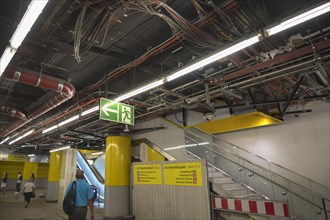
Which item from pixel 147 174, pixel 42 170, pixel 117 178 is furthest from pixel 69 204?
pixel 42 170

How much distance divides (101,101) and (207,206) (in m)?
3.65

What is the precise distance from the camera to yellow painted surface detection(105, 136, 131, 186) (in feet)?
26.9

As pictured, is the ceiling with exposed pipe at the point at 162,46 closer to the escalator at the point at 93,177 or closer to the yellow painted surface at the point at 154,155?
the yellow painted surface at the point at 154,155

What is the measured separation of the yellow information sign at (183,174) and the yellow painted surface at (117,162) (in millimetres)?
2532

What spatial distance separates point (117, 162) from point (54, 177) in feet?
22.0

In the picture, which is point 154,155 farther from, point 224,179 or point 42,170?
point 42,170

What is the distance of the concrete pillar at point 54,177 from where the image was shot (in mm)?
12266

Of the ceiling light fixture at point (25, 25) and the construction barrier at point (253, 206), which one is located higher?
the ceiling light fixture at point (25, 25)

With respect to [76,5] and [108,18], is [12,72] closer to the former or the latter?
[76,5]

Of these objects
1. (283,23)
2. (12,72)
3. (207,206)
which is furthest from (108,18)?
(207,206)

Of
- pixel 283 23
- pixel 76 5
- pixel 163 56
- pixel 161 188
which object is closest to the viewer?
pixel 283 23

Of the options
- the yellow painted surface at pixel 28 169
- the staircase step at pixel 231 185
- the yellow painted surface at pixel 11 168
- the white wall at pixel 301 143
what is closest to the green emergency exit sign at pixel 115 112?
the staircase step at pixel 231 185

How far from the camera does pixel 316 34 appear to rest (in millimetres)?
Result: 4336

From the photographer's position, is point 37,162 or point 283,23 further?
point 37,162
